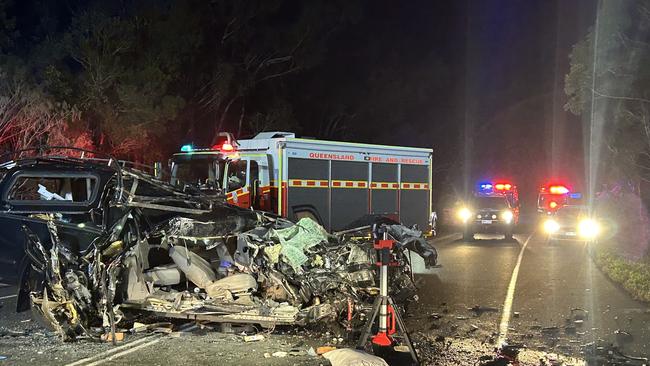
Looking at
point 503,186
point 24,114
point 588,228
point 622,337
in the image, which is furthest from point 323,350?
point 503,186

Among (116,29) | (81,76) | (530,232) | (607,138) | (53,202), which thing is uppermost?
(116,29)

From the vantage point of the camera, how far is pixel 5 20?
18.1 metres

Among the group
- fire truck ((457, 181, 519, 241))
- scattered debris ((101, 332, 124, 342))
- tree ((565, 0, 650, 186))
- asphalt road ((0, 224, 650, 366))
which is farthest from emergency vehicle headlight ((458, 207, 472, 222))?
scattered debris ((101, 332, 124, 342))

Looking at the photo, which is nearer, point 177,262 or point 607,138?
point 177,262

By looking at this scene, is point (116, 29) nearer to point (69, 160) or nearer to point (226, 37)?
point (226, 37)

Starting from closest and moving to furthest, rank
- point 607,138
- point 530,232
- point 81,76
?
point 81,76 < point 607,138 < point 530,232

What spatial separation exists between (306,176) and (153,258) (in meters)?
5.93

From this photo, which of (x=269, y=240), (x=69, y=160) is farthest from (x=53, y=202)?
(x=269, y=240)

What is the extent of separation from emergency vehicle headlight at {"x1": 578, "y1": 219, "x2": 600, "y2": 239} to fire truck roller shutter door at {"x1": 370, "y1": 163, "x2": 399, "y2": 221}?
6.82 meters

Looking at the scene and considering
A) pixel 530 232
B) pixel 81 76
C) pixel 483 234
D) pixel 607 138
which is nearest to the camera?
pixel 81 76

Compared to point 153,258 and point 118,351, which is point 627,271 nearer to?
point 153,258

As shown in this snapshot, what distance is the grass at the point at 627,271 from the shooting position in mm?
10394

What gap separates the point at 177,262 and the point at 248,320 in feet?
3.43

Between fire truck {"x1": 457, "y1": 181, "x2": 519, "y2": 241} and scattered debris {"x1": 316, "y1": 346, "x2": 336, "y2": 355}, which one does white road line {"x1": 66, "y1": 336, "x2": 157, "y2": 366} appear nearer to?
scattered debris {"x1": 316, "y1": 346, "x2": 336, "y2": 355}
